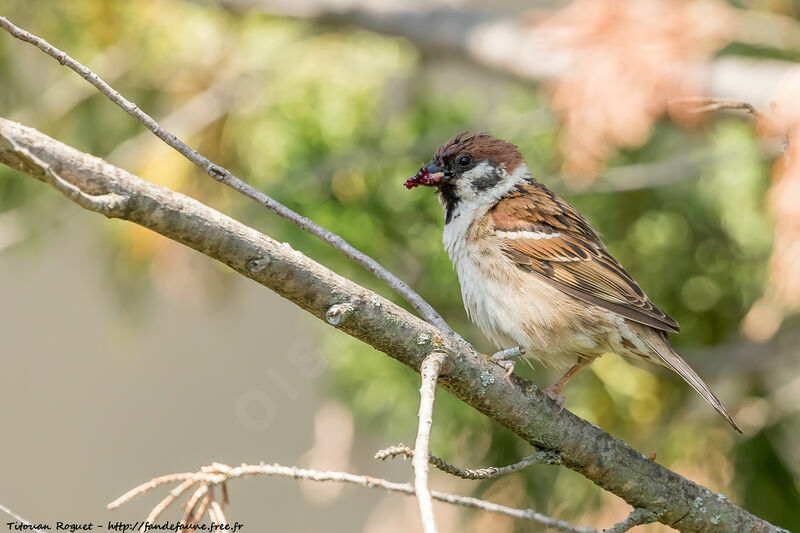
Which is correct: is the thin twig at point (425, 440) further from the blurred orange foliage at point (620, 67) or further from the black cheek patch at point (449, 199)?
the blurred orange foliage at point (620, 67)

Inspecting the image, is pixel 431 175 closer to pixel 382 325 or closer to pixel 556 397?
pixel 556 397

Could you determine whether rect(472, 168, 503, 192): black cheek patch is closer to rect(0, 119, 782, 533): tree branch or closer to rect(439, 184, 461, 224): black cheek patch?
rect(439, 184, 461, 224): black cheek patch

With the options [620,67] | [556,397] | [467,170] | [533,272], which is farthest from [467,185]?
[556,397]

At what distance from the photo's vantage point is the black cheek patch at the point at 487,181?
2545 millimetres

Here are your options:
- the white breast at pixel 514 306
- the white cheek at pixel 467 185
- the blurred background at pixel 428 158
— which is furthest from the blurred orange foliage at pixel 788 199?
the white cheek at pixel 467 185

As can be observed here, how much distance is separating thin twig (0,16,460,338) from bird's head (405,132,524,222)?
77 centimetres

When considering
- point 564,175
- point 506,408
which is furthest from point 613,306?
point 564,175

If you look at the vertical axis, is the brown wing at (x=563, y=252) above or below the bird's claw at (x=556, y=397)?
above

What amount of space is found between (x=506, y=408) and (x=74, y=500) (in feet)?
13.6

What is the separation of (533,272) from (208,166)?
114 cm

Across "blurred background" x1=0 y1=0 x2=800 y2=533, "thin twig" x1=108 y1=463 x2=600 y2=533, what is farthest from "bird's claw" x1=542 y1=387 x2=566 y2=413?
"blurred background" x1=0 y1=0 x2=800 y2=533

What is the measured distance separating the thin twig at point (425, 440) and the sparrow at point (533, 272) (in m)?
0.57

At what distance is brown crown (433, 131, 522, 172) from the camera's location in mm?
2520

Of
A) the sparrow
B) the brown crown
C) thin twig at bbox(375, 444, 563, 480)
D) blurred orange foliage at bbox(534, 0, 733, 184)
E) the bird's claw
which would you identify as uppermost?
blurred orange foliage at bbox(534, 0, 733, 184)
